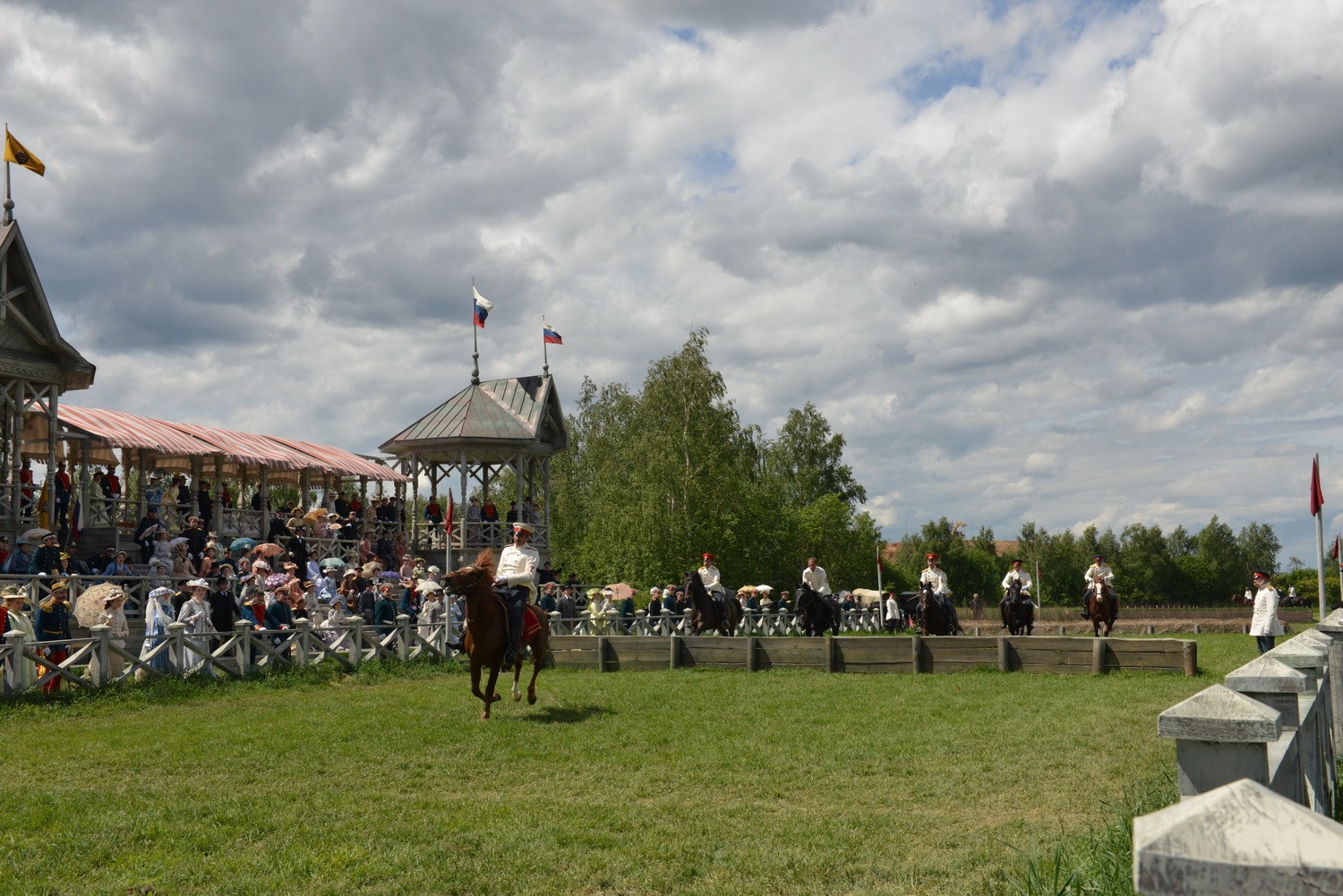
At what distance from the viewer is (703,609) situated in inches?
1133

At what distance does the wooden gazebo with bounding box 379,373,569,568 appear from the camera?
38594 millimetres

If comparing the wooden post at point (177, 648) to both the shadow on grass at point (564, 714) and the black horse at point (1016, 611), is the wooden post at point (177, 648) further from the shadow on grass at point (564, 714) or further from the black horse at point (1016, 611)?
the black horse at point (1016, 611)

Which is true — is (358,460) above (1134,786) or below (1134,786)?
above

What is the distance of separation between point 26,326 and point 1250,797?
94.8 feet

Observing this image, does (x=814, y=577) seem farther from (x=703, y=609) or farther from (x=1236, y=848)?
(x=1236, y=848)

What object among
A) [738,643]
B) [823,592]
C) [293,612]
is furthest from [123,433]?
[823,592]

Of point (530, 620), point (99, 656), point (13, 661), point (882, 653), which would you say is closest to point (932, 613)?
point (882, 653)

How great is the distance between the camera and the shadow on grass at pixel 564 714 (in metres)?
14.3

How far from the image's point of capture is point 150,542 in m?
24.8

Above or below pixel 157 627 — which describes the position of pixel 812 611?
below

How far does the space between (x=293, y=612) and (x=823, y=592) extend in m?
15.7

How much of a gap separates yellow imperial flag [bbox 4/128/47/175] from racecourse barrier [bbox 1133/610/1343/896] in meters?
29.2

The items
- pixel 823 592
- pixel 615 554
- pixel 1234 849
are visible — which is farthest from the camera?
pixel 615 554

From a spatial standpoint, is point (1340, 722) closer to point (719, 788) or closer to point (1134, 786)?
point (1134, 786)
